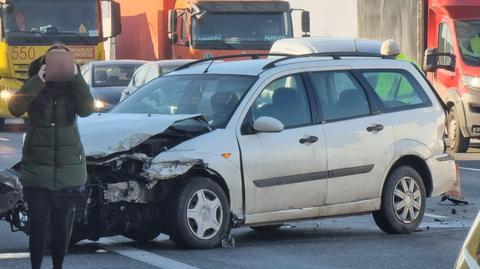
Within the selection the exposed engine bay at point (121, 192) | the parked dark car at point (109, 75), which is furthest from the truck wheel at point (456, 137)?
the exposed engine bay at point (121, 192)

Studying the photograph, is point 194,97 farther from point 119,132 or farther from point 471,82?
point 471,82

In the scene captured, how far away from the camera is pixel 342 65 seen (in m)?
10.8

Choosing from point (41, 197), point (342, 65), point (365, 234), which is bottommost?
point (365, 234)

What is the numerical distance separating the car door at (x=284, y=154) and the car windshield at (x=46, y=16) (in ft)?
50.3

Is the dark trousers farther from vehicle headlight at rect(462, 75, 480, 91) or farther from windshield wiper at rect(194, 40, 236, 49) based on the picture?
windshield wiper at rect(194, 40, 236, 49)

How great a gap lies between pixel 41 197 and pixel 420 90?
4.81 meters

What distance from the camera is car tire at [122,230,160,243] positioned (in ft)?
31.6

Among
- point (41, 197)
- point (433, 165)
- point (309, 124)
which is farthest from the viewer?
point (433, 165)

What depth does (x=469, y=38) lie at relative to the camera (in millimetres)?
20609

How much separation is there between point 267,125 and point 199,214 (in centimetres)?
94

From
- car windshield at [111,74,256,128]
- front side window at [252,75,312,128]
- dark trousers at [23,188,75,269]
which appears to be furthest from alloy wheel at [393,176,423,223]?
dark trousers at [23,188,75,269]

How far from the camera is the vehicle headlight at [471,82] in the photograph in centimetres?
2008

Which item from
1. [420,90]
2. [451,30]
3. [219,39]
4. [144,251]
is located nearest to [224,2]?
[219,39]

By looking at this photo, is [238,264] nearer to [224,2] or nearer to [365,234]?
[365,234]
